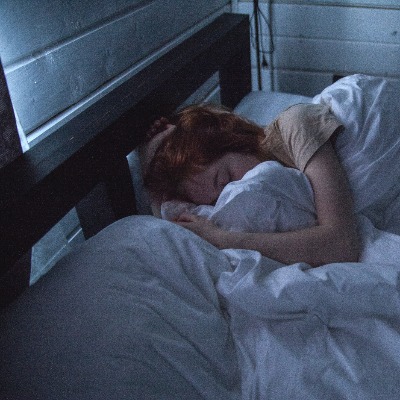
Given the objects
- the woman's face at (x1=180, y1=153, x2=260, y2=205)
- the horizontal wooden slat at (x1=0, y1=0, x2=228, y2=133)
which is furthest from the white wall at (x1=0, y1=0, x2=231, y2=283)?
the woman's face at (x1=180, y1=153, x2=260, y2=205)

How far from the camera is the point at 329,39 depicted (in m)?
2.10

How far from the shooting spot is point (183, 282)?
78 centimetres

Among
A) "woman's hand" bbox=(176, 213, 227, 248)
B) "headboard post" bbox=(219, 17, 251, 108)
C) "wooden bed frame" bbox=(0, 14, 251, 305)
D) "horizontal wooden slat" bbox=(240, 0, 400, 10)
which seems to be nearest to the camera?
"wooden bed frame" bbox=(0, 14, 251, 305)

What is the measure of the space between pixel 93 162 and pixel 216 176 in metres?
0.29

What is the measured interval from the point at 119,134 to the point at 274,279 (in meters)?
0.50

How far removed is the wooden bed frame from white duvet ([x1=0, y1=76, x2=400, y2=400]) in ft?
0.33

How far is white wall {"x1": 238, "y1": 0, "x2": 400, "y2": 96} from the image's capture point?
6.51ft

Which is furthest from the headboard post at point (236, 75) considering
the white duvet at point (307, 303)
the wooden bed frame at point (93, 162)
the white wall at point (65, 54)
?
the white duvet at point (307, 303)

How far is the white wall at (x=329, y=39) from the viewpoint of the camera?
1983 millimetres

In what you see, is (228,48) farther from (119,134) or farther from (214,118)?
(119,134)

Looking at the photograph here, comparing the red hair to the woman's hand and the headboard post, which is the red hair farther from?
the headboard post

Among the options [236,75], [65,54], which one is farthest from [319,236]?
[236,75]

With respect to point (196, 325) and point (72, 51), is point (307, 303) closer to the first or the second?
point (196, 325)

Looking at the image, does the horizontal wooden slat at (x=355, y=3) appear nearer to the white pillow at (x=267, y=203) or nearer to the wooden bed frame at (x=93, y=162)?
the wooden bed frame at (x=93, y=162)
